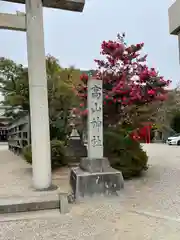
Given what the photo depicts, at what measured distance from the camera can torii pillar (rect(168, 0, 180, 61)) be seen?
13.4 meters

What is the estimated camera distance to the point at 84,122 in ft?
19.9

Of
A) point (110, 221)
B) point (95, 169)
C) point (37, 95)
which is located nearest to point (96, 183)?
point (95, 169)

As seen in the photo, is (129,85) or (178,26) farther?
(178,26)

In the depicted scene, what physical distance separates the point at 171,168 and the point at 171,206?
11.3ft

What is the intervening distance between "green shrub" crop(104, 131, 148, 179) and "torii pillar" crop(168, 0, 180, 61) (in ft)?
34.4

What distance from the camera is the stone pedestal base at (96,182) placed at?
14.2ft

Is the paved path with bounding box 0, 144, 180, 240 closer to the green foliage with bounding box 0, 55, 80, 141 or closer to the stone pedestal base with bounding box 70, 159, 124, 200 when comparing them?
the stone pedestal base with bounding box 70, 159, 124, 200

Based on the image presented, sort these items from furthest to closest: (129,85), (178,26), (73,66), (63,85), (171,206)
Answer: (178,26) → (73,66) → (63,85) → (129,85) → (171,206)

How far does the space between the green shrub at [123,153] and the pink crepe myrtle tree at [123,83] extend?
1.30 ft

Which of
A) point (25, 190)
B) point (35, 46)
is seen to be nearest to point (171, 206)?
point (25, 190)

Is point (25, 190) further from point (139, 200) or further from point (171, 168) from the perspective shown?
point (171, 168)

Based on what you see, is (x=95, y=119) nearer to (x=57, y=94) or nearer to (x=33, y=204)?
(x=33, y=204)

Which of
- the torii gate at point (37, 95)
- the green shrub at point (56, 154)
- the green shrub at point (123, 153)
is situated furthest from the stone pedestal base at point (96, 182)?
the green shrub at point (56, 154)

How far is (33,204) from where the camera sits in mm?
3859
